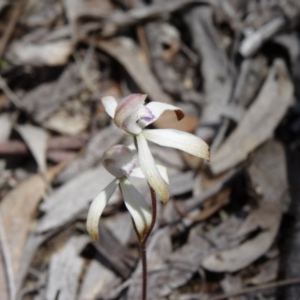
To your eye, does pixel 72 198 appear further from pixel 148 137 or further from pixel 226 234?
pixel 148 137

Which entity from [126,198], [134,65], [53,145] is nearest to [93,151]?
[53,145]

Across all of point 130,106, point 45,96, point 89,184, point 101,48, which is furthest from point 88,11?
point 130,106

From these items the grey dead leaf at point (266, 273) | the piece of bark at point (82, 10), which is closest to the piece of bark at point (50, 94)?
the piece of bark at point (82, 10)

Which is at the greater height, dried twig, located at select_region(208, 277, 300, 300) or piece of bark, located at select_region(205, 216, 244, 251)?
piece of bark, located at select_region(205, 216, 244, 251)

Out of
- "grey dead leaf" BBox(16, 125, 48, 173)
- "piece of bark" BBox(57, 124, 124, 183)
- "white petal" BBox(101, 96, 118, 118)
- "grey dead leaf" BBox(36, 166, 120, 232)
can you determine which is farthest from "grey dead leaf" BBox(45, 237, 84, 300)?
"white petal" BBox(101, 96, 118, 118)

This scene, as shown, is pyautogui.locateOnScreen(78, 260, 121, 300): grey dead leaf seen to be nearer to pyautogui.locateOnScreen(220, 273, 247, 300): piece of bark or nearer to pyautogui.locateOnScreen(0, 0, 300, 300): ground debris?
pyautogui.locateOnScreen(0, 0, 300, 300): ground debris

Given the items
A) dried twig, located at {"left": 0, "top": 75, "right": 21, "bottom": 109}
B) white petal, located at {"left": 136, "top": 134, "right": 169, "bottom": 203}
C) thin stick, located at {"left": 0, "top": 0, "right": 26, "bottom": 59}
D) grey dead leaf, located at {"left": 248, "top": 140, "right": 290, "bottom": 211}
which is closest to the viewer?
white petal, located at {"left": 136, "top": 134, "right": 169, "bottom": 203}

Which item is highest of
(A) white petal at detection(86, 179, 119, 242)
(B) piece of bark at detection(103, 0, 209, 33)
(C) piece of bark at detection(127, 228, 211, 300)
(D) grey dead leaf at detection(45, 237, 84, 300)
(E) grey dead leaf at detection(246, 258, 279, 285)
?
(A) white petal at detection(86, 179, 119, 242)
